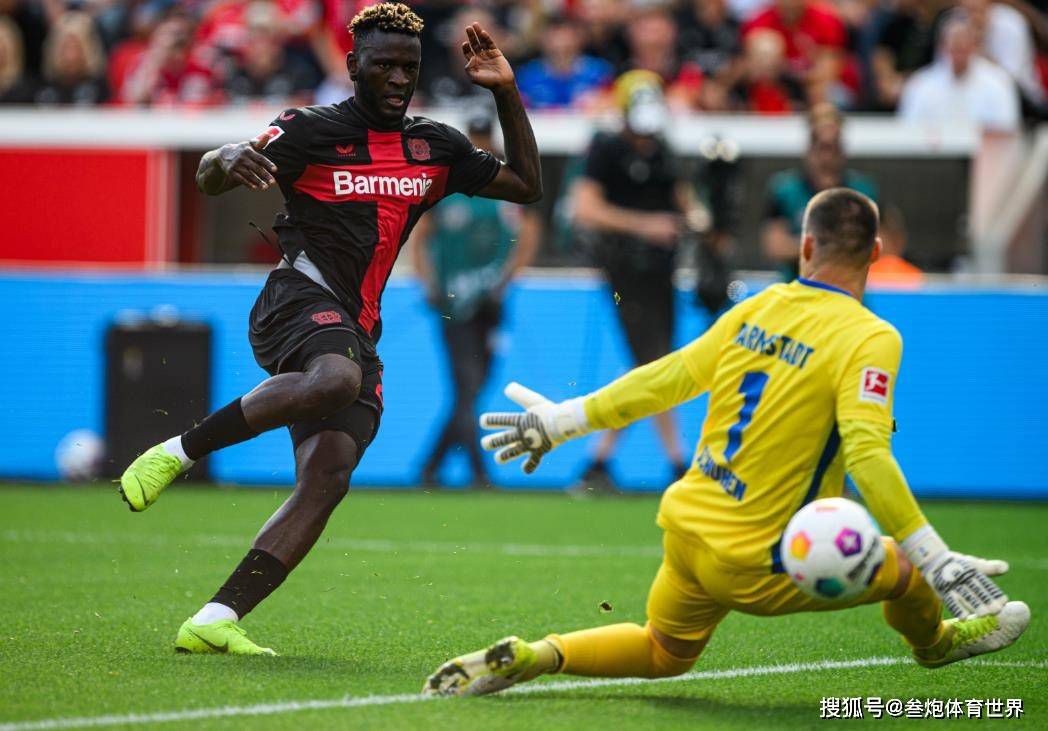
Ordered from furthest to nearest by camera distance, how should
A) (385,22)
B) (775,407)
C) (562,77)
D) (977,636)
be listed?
1. (562,77)
2. (385,22)
3. (977,636)
4. (775,407)

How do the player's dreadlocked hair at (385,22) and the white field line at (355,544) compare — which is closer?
the player's dreadlocked hair at (385,22)

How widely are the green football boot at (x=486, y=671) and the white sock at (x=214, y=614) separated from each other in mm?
1076

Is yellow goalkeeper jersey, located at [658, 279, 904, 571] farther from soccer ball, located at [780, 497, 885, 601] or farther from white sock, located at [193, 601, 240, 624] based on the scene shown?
white sock, located at [193, 601, 240, 624]

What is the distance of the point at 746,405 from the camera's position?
4898 millimetres

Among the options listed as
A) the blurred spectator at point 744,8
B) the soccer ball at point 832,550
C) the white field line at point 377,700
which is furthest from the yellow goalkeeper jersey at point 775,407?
the blurred spectator at point 744,8

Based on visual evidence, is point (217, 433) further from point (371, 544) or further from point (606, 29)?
point (606, 29)

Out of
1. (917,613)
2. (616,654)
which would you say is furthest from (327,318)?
(917,613)

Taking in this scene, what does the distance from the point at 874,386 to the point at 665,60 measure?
33.1 feet

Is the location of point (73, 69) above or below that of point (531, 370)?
above

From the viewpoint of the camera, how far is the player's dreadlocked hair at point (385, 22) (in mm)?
6199

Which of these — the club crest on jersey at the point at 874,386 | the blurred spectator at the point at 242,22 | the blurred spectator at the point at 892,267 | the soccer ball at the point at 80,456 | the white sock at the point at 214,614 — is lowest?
the soccer ball at the point at 80,456

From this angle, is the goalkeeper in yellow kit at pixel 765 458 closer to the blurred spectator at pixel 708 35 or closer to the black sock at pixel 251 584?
the black sock at pixel 251 584

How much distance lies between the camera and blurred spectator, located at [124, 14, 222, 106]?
1573 cm

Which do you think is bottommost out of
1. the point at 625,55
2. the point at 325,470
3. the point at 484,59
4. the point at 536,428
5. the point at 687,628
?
the point at 687,628
